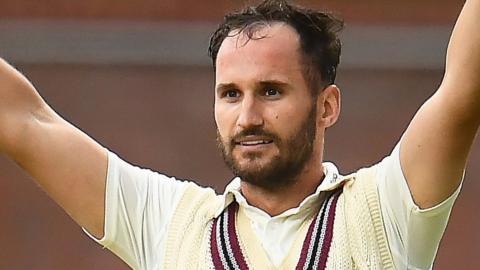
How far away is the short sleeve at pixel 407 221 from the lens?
2617mm

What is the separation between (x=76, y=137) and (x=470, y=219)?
5314 millimetres

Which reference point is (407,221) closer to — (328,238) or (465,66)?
(328,238)

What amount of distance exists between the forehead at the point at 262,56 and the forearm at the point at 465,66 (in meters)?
0.36

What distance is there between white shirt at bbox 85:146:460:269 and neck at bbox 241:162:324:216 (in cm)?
2

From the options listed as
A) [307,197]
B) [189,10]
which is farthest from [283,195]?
[189,10]

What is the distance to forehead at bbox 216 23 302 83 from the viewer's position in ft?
9.01

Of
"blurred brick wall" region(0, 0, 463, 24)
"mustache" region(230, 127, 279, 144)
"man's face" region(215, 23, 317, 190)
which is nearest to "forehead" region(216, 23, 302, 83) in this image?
"man's face" region(215, 23, 317, 190)

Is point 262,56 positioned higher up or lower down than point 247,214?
higher up

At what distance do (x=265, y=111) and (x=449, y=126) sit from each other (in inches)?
14.9

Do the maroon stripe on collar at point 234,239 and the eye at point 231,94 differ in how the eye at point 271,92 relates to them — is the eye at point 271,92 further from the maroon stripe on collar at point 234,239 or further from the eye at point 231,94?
the maroon stripe on collar at point 234,239

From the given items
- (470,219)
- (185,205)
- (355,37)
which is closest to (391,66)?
(355,37)

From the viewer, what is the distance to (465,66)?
97.7 inches

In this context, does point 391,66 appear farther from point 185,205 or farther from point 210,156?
point 185,205

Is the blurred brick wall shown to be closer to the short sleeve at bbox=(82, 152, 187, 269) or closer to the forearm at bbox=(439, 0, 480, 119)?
the short sleeve at bbox=(82, 152, 187, 269)
